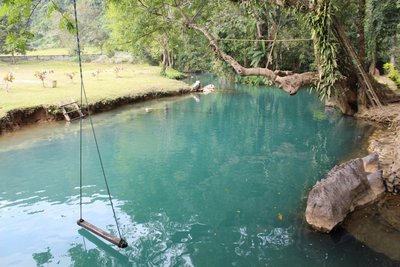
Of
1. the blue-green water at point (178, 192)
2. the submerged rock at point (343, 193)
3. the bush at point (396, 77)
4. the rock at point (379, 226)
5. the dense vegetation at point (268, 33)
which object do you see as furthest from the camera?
the bush at point (396, 77)

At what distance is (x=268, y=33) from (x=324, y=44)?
10.2 m

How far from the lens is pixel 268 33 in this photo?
21.8 meters

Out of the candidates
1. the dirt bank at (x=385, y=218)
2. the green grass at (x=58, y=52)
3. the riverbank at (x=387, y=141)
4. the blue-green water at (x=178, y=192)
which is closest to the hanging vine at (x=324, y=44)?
the blue-green water at (x=178, y=192)

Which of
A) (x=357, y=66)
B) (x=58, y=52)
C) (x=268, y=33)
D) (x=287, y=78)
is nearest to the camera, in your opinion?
(x=287, y=78)

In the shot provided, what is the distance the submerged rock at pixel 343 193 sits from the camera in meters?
6.23

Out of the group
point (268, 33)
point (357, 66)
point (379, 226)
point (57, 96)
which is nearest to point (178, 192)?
point (379, 226)

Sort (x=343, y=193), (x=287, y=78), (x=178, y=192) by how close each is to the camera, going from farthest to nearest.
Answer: (x=287, y=78)
(x=178, y=192)
(x=343, y=193)

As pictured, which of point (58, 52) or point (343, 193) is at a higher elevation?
point (58, 52)

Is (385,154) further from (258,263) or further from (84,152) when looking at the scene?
(84,152)

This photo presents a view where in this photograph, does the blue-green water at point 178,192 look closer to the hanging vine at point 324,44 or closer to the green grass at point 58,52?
the hanging vine at point 324,44

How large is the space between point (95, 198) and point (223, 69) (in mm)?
20677

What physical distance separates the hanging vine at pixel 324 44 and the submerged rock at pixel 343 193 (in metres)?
5.37

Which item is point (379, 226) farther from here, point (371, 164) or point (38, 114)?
point (38, 114)

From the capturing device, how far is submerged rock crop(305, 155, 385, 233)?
20.4 feet
